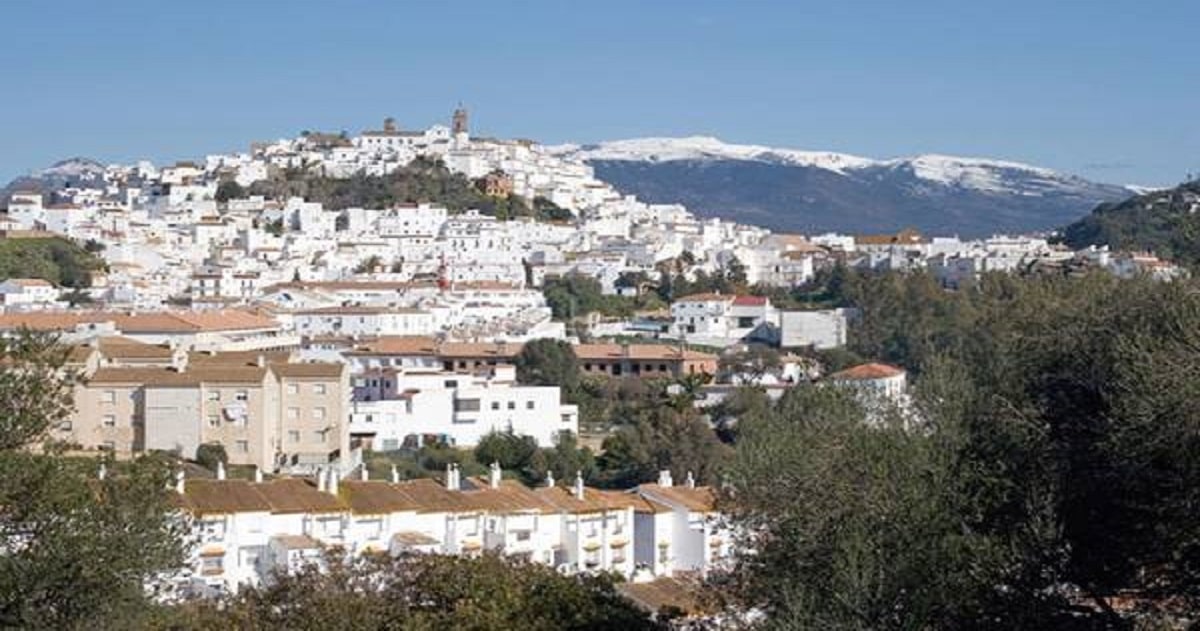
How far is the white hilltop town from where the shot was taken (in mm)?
25016

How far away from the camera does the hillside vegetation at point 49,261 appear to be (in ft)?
195

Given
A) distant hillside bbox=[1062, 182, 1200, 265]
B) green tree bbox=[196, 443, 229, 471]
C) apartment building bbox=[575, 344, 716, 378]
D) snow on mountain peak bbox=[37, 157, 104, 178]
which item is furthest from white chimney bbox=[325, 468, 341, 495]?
snow on mountain peak bbox=[37, 157, 104, 178]

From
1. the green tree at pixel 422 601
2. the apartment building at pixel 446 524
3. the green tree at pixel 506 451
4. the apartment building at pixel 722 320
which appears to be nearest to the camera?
the green tree at pixel 422 601

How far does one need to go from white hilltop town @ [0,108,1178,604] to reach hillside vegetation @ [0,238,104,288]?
94 centimetres

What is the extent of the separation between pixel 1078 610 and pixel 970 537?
2.89ft

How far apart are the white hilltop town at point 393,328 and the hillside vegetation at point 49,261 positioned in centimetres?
94

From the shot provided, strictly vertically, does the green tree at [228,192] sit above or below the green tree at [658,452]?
above

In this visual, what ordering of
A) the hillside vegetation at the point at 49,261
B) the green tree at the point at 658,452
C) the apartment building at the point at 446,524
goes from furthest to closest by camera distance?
the hillside vegetation at the point at 49,261
the green tree at the point at 658,452
the apartment building at the point at 446,524

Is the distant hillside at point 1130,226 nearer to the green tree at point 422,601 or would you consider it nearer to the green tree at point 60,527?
the green tree at point 422,601

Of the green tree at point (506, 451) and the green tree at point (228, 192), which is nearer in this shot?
the green tree at point (506, 451)

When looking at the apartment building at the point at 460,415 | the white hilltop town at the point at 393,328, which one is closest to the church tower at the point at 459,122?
the white hilltop town at the point at 393,328

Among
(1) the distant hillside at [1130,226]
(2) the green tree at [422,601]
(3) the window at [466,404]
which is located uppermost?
(1) the distant hillside at [1130,226]

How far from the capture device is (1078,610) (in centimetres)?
1298

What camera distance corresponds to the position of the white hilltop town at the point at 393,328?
82.1 ft
